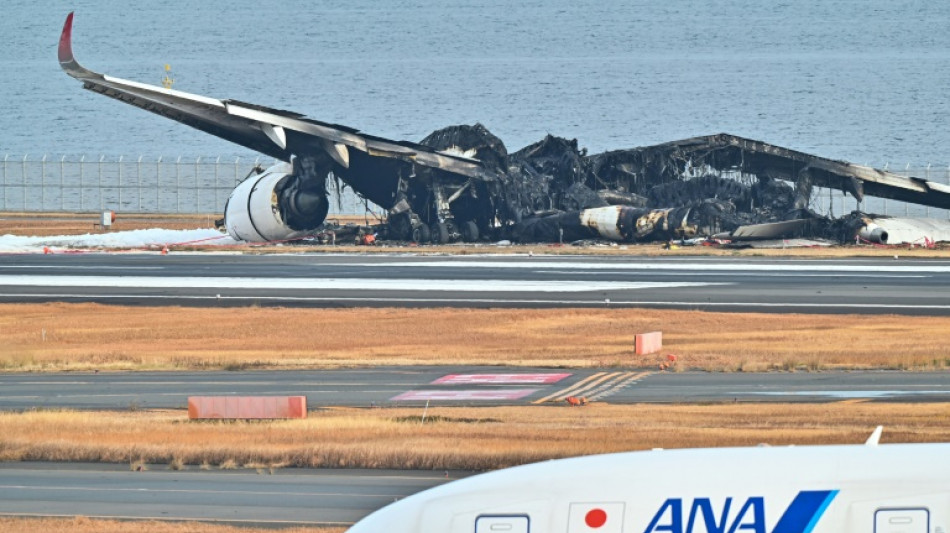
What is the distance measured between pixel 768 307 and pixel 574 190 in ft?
128

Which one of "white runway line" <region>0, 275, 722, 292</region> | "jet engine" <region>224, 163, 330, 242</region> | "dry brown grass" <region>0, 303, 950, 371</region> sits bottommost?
"dry brown grass" <region>0, 303, 950, 371</region>

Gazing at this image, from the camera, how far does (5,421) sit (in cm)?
3647

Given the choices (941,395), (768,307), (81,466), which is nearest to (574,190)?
(768,307)

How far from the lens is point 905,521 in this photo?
12953 mm

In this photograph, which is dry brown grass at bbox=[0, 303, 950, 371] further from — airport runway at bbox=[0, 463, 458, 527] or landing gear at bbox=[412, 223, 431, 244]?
landing gear at bbox=[412, 223, 431, 244]

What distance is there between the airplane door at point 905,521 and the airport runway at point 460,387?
24.3 metres

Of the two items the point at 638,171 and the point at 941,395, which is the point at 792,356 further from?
the point at 638,171

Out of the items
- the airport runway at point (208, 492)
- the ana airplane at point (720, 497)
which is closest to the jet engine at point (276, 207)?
the airport runway at point (208, 492)

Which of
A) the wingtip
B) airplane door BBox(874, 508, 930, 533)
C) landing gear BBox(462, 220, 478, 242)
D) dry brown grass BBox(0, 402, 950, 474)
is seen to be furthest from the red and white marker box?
landing gear BBox(462, 220, 478, 242)

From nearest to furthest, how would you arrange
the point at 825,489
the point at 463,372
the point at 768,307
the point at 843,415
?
the point at 825,489, the point at 843,415, the point at 463,372, the point at 768,307

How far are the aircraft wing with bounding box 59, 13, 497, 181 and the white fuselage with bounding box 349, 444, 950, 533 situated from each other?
71.6m

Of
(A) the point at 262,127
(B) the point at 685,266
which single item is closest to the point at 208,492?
(B) the point at 685,266

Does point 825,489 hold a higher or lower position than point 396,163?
lower

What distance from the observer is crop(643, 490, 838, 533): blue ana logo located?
13.3 meters
